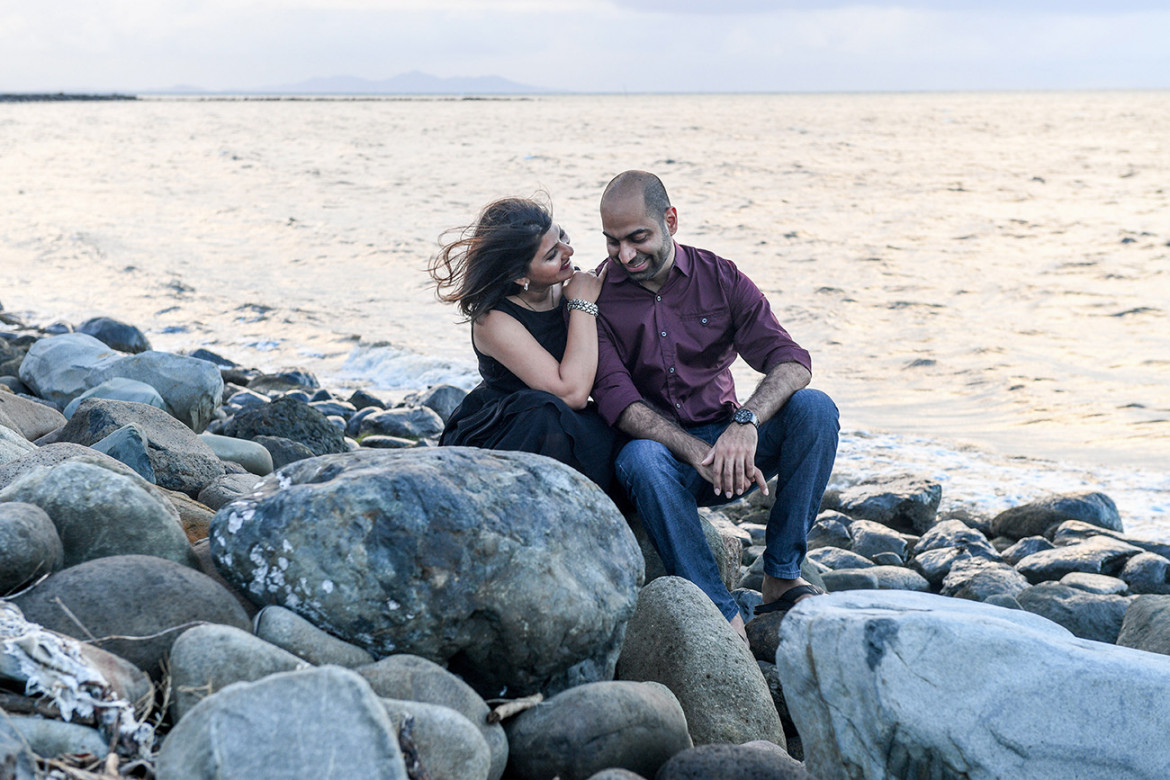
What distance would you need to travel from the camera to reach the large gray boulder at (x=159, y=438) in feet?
14.0

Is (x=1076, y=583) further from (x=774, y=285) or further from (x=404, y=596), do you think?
(x=774, y=285)

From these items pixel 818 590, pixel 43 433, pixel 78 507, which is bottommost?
pixel 818 590

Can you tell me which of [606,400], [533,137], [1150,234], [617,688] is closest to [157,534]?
[617,688]

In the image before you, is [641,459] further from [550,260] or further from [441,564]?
[441,564]

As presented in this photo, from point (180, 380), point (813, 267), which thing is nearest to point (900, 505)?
point (180, 380)

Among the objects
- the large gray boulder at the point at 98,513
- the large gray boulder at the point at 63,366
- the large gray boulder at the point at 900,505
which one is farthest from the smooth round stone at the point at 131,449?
the large gray boulder at the point at 900,505

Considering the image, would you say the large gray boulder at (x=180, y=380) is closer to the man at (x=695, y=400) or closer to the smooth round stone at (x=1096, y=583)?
the man at (x=695, y=400)

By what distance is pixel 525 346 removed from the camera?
4258mm

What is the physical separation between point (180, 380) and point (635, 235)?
442cm

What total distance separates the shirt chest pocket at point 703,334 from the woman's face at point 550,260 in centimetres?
65

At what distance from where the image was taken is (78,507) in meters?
2.90

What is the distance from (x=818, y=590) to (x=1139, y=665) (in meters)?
2.16

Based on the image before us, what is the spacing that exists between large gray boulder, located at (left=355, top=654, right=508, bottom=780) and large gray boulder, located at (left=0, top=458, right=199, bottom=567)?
2.67 ft

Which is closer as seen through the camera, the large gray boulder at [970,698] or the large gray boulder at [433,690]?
the large gray boulder at [970,698]
